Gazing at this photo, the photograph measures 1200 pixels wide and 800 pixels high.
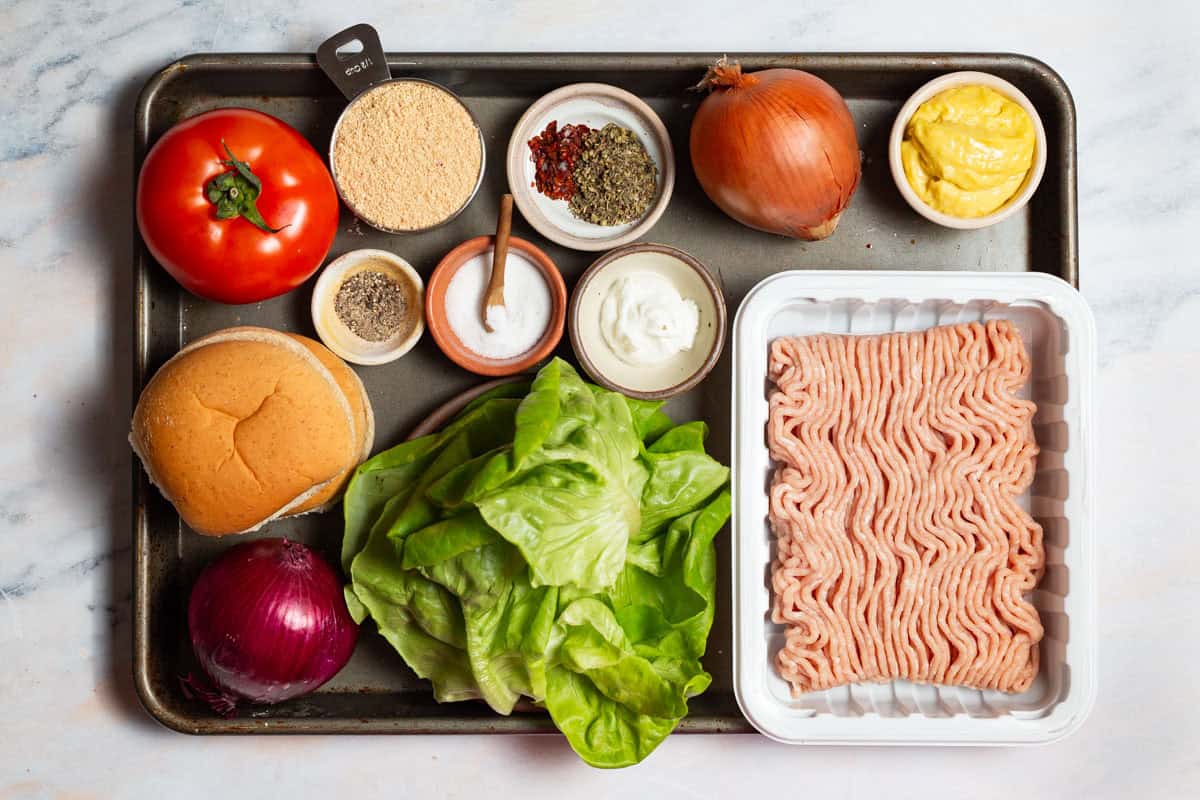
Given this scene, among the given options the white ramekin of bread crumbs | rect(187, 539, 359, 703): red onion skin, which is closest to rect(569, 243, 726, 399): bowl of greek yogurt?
the white ramekin of bread crumbs

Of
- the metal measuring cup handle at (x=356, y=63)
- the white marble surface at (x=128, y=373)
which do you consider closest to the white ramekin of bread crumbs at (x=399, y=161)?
the metal measuring cup handle at (x=356, y=63)

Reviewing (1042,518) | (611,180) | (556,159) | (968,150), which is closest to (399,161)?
(556,159)

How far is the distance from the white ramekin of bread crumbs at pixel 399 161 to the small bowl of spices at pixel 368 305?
103 mm

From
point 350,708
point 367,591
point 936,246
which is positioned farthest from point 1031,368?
point 350,708

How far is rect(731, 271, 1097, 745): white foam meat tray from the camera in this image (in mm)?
2051

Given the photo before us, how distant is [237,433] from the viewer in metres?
1.93

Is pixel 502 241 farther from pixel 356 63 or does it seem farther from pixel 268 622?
pixel 268 622

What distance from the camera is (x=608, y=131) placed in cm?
221

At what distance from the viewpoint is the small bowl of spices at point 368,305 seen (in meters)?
2.19

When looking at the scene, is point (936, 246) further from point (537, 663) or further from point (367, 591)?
point (367, 591)

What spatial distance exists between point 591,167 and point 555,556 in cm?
90

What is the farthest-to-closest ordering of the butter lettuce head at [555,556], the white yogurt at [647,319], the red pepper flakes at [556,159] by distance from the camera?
the red pepper flakes at [556,159] < the white yogurt at [647,319] < the butter lettuce head at [555,556]

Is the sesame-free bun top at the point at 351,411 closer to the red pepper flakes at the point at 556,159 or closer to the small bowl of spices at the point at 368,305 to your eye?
the small bowl of spices at the point at 368,305

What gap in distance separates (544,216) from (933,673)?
132 centimetres
